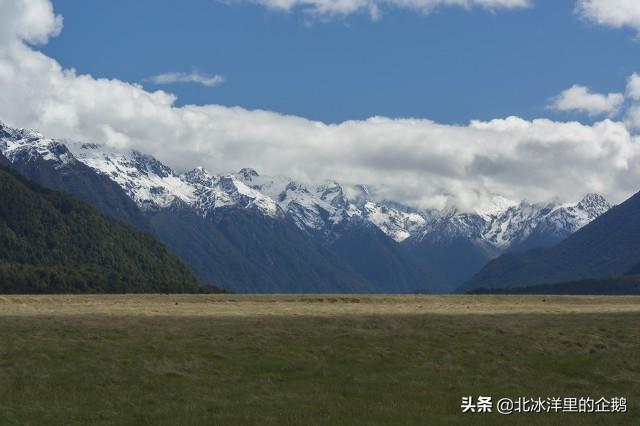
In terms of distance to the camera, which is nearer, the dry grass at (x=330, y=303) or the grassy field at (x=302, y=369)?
the grassy field at (x=302, y=369)

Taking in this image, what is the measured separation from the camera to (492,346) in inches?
1833

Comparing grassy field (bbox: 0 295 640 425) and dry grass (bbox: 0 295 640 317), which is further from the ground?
dry grass (bbox: 0 295 640 317)

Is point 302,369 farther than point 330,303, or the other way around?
point 330,303

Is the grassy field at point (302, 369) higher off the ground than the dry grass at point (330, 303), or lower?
lower

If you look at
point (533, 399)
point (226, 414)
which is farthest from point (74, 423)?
point (533, 399)

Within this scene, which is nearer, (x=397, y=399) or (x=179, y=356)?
(x=397, y=399)

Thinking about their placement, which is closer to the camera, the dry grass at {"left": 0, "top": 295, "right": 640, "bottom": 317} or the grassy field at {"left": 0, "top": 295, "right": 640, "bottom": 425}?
the grassy field at {"left": 0, "top": 295, "right": 640, "bottom": 425}

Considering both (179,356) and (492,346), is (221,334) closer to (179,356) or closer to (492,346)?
(179,356)

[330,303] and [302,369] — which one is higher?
[330,303]

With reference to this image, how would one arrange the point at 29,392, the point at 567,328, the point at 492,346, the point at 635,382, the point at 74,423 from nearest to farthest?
the point at 74,423 → the point at 29,392 → the point at 635,382 → the point at 492,346 → the point at 567,328

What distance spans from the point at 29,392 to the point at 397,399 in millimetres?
15821

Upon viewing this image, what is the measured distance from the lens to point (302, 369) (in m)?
39.8

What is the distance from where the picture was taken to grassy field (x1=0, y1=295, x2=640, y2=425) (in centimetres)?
3072

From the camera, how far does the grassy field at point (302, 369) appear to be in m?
30.7
